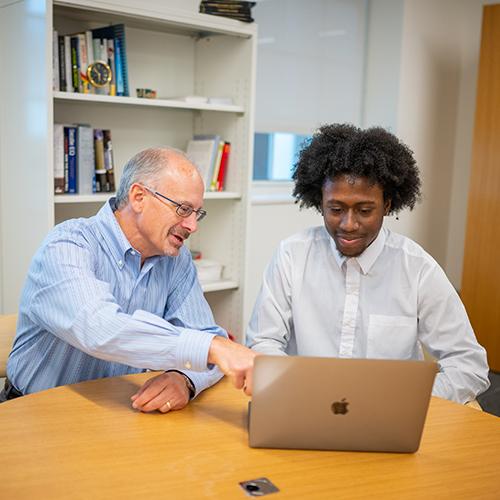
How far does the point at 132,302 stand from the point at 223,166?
166 centimetres

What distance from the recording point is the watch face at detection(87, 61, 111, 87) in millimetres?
2961

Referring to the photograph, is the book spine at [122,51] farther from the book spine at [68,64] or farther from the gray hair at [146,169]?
the gray hair at [146,169]

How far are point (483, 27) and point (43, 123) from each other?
105 inches

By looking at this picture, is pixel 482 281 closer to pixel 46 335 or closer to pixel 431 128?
pixel 431 128

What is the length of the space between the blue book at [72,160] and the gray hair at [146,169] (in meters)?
1.10

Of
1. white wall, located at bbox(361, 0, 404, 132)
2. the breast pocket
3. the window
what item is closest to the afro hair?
the breast pocket

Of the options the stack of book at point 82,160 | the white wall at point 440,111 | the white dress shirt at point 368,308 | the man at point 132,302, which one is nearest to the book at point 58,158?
the stack of book at point 82,160

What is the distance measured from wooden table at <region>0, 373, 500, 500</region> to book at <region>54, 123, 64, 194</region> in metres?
1.44

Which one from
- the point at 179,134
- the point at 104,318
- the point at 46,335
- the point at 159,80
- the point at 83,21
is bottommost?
the point at 46,335

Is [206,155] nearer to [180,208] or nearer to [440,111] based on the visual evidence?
[180,208]

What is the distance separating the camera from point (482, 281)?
421 centimetres

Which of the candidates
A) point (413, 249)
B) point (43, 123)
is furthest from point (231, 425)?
point (43, 123)

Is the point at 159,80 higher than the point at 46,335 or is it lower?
higher

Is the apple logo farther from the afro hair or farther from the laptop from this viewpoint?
the afro hair
